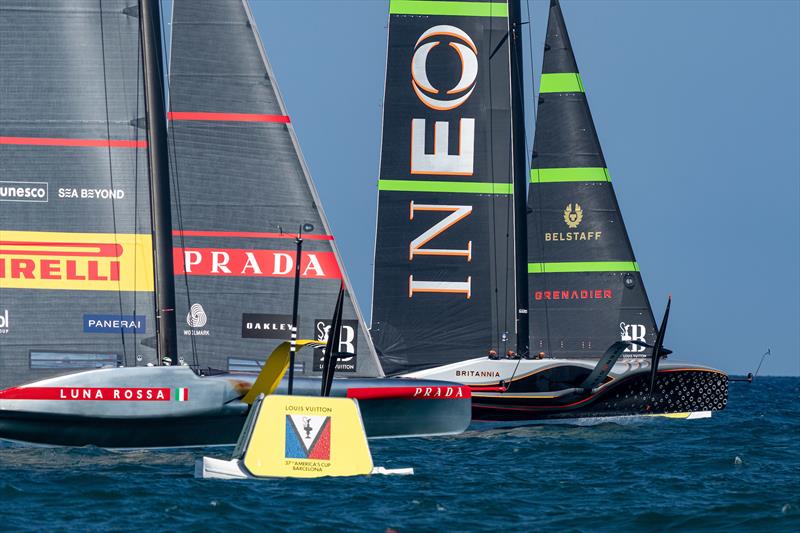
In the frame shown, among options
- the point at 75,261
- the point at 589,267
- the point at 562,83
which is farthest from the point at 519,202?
the point at 75,261

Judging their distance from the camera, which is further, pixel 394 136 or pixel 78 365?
pixel 394 136

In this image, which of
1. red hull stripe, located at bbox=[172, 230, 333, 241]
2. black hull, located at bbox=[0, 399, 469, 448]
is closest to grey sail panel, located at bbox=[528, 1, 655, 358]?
black hull, located at bbox=[0, 399, 469, 448]

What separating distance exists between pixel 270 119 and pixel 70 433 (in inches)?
219

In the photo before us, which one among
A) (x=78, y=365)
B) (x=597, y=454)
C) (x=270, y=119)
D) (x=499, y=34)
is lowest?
(x=597, y=454)

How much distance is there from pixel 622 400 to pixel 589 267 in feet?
10.4

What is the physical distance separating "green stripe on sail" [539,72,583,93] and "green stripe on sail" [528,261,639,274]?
3667 millimetres

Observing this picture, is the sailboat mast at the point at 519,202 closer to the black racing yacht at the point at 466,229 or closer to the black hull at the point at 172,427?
the black racing yacht at the point at 466,229

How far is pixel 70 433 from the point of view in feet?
61.8

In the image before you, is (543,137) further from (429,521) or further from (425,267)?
(429,521)

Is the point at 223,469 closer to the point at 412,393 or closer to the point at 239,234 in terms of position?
the point at 412,393

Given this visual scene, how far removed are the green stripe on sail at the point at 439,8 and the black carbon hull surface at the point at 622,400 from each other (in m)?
7.50

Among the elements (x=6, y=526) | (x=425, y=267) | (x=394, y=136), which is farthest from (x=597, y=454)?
(x=6, y=526)

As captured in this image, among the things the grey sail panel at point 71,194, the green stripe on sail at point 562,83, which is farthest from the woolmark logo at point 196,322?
the green stripe on sail at point 562,83

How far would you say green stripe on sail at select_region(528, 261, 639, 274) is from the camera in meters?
29.3
